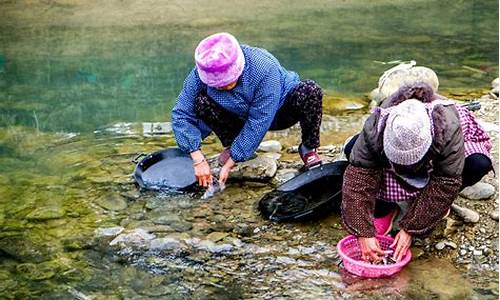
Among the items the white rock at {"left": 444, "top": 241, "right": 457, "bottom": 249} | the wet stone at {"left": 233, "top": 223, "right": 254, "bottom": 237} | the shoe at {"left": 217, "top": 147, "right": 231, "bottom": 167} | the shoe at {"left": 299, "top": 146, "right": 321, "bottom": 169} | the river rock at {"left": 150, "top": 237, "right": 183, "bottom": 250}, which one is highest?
the shoe at {"left": 299, "top": 146, "right": 321, "bottom": 169}

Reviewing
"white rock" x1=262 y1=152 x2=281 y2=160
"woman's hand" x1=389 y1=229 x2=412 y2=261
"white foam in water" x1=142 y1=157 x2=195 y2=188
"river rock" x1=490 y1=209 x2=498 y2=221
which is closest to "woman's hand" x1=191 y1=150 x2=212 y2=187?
"white foam in water" x1=142 y1=157 x2=195 y2=188

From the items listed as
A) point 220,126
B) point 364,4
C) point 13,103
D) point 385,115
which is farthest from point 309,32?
point 385,115

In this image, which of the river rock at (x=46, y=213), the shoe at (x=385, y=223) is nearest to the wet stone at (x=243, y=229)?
the shoe at (x=385, y=223)

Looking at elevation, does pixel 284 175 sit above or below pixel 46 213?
above

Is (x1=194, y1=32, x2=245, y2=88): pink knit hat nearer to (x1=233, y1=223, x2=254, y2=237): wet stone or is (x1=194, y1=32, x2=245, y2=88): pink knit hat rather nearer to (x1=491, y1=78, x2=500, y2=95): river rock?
(x1=233, y1=223, x2=254, y2=237): wet stone

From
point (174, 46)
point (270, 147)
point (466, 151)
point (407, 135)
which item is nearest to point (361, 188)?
point (407, 135)

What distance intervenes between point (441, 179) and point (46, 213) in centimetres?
214

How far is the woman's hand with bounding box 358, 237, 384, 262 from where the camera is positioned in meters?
3.00

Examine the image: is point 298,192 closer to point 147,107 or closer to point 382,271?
point 382,271

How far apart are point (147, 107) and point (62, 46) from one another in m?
2.40

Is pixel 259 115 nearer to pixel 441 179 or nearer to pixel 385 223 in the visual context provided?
pixel 385 223

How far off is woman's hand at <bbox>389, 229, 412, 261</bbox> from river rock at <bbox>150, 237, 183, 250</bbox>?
1.05 metres

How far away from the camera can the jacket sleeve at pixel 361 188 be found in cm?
295

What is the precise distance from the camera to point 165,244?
3.44m
